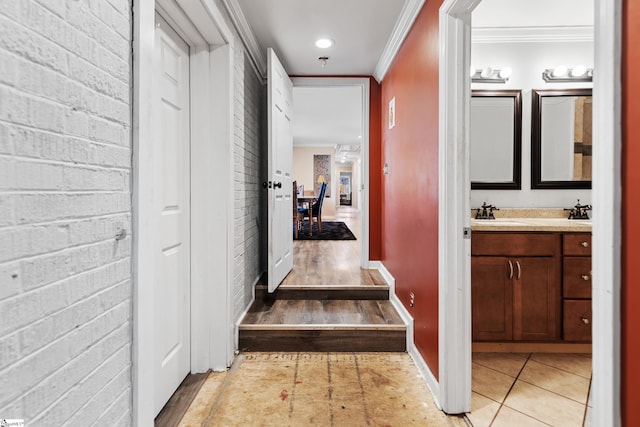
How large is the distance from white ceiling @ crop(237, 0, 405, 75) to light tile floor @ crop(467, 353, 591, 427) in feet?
7.78

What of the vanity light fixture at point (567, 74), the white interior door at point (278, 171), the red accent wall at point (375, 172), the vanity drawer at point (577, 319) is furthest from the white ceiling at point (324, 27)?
the vanity drawer at point (577, 319)

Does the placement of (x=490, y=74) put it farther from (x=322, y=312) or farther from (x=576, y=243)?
(x=322, y=312)

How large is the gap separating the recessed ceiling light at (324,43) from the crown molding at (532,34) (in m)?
1.10

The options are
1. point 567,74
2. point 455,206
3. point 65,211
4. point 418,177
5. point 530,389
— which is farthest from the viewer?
point 567,74

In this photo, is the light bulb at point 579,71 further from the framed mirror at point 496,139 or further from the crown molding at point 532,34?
the framed mirror at point 496,139

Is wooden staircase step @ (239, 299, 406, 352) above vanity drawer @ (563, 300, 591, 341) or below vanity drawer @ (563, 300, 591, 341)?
below

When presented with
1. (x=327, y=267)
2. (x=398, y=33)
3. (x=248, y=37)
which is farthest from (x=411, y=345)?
(x=248, y=37)

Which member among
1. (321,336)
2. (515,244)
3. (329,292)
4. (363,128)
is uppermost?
(363,128)

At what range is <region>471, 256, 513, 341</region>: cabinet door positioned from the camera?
226 cm

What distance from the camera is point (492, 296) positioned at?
89.4 inches

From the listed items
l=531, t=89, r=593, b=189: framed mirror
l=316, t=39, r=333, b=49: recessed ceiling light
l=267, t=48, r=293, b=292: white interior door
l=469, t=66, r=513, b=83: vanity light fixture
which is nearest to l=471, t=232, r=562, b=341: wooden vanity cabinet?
Result: l=531, t=89, r=593, b=189: framed mirror

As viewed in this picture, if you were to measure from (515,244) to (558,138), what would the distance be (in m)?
1.05

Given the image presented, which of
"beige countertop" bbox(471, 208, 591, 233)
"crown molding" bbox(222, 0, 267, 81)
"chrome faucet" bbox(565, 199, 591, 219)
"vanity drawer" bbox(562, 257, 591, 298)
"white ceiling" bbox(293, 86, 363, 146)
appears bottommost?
"vanity drawer" bbox(562, 257, 591, 298)

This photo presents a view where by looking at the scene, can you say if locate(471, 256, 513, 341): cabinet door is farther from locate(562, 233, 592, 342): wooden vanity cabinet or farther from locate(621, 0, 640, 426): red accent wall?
locate(621, 0, 640, 426): red accent wall
